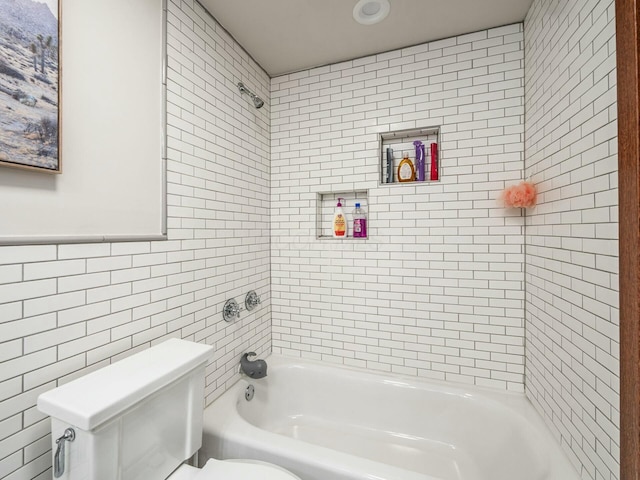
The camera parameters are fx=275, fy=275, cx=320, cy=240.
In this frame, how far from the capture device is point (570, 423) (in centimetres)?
109

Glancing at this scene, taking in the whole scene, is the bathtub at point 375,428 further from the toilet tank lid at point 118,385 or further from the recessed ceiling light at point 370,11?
the recessed ceiling light at point 370,11

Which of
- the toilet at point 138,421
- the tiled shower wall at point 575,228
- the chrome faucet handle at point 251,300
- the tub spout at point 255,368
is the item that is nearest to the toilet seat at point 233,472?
the toilet at point 138,421

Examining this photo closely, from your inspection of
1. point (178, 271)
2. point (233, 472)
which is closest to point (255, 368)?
point (233, 472)

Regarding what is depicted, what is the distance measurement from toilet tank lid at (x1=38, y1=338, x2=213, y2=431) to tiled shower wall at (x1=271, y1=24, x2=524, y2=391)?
1007 mm

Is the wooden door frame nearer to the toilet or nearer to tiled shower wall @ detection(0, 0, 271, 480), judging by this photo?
the toilet

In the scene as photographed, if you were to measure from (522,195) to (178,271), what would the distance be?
68.3 inches

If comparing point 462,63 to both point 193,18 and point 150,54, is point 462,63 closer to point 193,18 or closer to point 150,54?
point 193,18

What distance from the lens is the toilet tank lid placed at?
0.74 m

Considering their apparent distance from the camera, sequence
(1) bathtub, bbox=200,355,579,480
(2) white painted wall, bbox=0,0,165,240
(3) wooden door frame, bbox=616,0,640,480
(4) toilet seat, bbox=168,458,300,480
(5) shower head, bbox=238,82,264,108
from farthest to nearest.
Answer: (5) shower head, bbox=238,82,264,108
(1) bathtub, bbox=200,355,579,480
(4) toilet seat, bbox=168,458,300,480
(2) white painted wall, bbox=0,0,165,240
(3) wooden door frame, bbox=616,0,640,480

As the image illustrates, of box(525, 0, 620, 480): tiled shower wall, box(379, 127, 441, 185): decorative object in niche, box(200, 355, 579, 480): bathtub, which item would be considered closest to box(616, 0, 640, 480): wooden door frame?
box(525, 0, 620, 480): tiled shower wall

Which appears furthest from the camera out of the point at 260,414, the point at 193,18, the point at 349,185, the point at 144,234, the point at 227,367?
the point at 349,185

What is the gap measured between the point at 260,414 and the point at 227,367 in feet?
1.35

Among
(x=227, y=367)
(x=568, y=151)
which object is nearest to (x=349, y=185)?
(x=568, y=151)

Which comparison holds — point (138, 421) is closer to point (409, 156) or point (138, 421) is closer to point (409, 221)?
point (409, 221)
